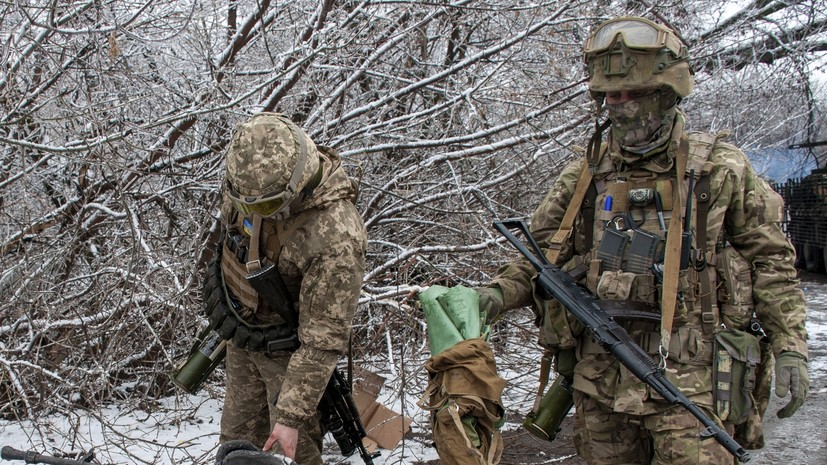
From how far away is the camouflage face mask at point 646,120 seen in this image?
2709 millimetres

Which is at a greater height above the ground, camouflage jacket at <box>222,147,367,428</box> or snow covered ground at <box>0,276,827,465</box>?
camouflage jacket at <box>222,147,367,428</box>

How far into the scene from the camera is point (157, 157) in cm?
525

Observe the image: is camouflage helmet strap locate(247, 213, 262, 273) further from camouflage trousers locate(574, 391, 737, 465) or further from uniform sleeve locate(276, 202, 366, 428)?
camouflage trousers locate(574, 391, 737, 465)

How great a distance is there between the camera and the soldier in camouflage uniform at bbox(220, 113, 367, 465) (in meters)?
2.76

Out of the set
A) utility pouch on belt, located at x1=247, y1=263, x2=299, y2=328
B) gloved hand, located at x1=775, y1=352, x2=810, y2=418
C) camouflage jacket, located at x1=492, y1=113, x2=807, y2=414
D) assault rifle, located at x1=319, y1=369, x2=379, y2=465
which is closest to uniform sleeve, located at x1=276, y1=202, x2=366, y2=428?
utility pouch on belt, located at x1=247, y1=263, x2=299, y2=328

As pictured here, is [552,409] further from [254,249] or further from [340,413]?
[254,249]

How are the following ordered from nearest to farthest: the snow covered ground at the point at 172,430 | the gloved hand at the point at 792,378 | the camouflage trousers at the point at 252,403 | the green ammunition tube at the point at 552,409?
the gloved hand at the point at 792,378 → the green ammunition tube at the point at 552,409 → the camouflage trousers at the point at 252,403 → the snow covered ground at the point at 172,430

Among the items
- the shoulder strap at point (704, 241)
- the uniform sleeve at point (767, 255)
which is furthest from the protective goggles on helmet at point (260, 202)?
the uniform sleeve at point (767, 255)

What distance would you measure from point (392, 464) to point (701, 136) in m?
2.66

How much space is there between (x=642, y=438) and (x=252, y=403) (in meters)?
1.54

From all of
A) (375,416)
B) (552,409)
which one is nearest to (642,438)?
(552,409)

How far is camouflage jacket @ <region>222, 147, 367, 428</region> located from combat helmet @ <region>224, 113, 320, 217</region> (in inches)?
4.1

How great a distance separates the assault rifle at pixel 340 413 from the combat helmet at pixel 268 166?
88cm

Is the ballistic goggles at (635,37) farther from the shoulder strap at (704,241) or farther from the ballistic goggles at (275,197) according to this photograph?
the ballistic goggles at (275,197)
